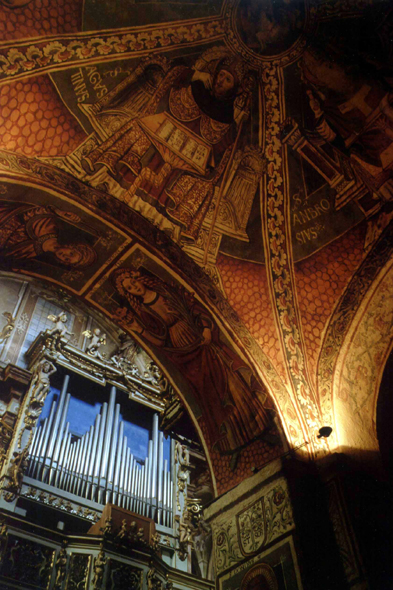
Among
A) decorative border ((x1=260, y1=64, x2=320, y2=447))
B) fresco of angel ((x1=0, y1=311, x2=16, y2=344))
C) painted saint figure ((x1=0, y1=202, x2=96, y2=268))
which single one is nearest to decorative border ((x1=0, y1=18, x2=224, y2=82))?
Result: decorative border ((x1=260, y1=64, x2=320, y2=447))

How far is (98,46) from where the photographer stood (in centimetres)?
516

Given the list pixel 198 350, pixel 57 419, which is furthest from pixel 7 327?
pixel 198 350

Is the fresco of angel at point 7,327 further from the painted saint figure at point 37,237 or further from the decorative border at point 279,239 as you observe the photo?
the decorative border at point 279,239

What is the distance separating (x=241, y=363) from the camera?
5.79 metres

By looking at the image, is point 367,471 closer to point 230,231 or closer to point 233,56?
point 230,231

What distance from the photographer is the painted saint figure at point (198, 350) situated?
5.70 m

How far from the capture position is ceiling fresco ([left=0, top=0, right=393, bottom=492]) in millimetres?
5277

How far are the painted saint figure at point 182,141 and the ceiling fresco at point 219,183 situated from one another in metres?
0.02

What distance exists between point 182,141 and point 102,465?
219 inches

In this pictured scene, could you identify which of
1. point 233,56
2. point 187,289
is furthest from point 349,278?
point 233,56

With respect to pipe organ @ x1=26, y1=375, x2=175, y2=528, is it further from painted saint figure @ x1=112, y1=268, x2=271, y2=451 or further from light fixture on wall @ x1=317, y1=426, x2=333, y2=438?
light fixture on wall @ x1=317, y1=426, x2=333, y2=438

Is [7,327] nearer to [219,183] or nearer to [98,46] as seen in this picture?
[219,183]

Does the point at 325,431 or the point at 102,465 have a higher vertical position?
the point at 102,465

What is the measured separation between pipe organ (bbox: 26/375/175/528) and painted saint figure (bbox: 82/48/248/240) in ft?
14.7
